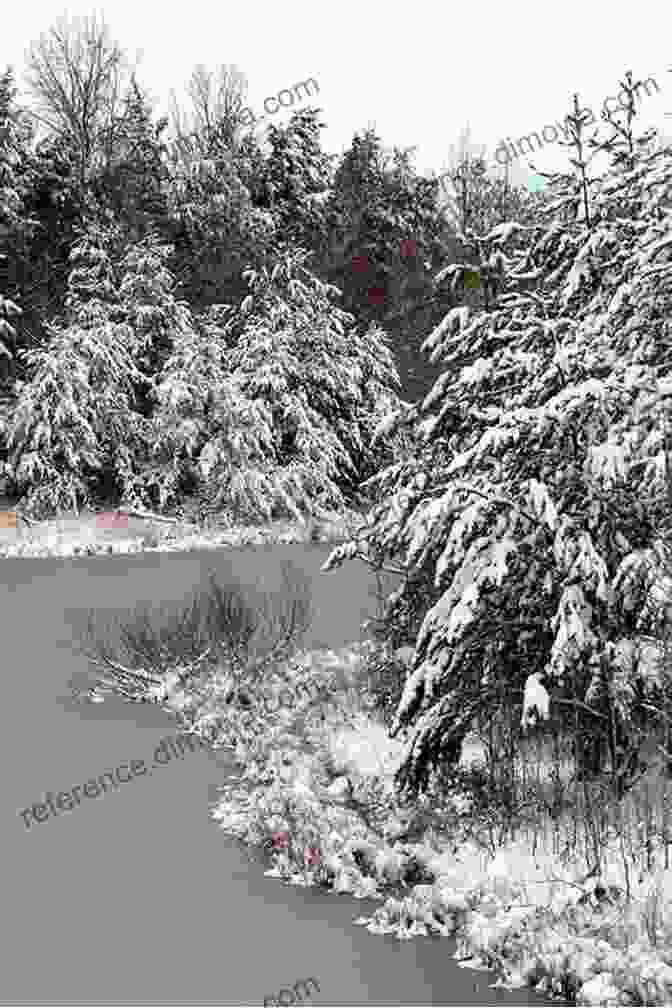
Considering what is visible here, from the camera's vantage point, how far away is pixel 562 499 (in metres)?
6.44

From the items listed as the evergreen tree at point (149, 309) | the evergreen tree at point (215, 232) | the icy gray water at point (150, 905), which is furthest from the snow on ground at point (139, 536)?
the icy gray water at point (150, 905)

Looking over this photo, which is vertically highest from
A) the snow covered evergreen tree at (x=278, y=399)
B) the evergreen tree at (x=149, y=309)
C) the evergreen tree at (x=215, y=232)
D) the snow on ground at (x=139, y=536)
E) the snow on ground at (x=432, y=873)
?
the evergreen tree at (x=215, y=232)

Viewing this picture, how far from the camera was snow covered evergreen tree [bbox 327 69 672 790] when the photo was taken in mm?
5891

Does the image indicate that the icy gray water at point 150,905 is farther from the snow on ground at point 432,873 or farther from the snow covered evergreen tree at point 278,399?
the snow covered evergreen tree at point 278,399

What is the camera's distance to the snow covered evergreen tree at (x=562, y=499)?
232 inches

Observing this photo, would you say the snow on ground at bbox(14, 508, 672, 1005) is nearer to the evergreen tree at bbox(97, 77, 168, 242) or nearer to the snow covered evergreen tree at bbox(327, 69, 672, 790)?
the snow covered evergreen tree at bbox(327, 69, 672, 790)

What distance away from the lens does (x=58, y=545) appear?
74.8ft

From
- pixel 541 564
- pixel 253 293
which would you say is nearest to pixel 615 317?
pixel 541 564

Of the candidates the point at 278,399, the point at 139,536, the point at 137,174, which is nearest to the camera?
the point at 139,536

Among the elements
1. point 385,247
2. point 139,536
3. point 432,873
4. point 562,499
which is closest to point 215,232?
point 385,247

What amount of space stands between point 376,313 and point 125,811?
92.5 feet

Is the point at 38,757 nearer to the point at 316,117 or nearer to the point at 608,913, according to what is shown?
the point at 608,913

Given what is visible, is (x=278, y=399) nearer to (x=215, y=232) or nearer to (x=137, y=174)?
(x=215, y=232)

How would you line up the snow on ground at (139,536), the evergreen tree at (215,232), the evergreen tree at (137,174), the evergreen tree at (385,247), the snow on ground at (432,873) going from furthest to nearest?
the evergreen tree at (385,247) < the evergreen tree at (215,232) < the evergreen tree at (137,174) < the snow on ground at (139,536) < the snow on ground at (432,873)
